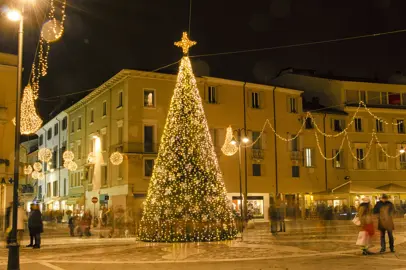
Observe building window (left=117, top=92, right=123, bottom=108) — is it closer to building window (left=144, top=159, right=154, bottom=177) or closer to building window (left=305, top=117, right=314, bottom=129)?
building window (left=144, top=159, right=154, bottom=177)

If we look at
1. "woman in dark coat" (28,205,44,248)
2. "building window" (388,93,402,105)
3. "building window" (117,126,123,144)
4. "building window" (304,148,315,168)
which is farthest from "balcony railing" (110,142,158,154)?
"building window" (388,93,402,105)

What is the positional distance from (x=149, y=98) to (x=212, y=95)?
5.43 metres

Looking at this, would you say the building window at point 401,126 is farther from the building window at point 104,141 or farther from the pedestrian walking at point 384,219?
the pedestrian walking at point 384,219

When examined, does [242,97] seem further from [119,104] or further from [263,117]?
[119,104]

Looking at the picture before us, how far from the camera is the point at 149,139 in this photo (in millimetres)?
43812

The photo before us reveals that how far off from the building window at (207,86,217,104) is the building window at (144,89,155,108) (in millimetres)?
4718

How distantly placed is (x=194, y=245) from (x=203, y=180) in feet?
8.86

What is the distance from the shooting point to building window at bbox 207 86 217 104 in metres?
46.4

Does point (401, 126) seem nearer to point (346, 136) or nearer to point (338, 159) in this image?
point (346, 136)

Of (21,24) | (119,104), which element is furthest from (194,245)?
(119,104)

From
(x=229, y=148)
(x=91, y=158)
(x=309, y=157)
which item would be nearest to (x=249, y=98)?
(x=309, y=157)

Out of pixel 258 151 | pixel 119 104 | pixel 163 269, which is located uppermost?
pixel 119 104

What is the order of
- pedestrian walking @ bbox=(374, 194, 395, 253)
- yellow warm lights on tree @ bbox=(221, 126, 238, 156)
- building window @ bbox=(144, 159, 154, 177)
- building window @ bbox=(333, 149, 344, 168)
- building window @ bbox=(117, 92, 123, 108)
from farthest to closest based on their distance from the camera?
building window @ bbox=(333, 149, 344, 168) → building window @ bbox=(117, 92, 123, 108) → building window @ bbox=(144, 159, 154, 177) → yellow warm lights on tree @ bbox=(221, 126, 238, 156) → pedestrian walking @ bbox=(374, 194, 395, 253)

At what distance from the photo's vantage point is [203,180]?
22.5m
